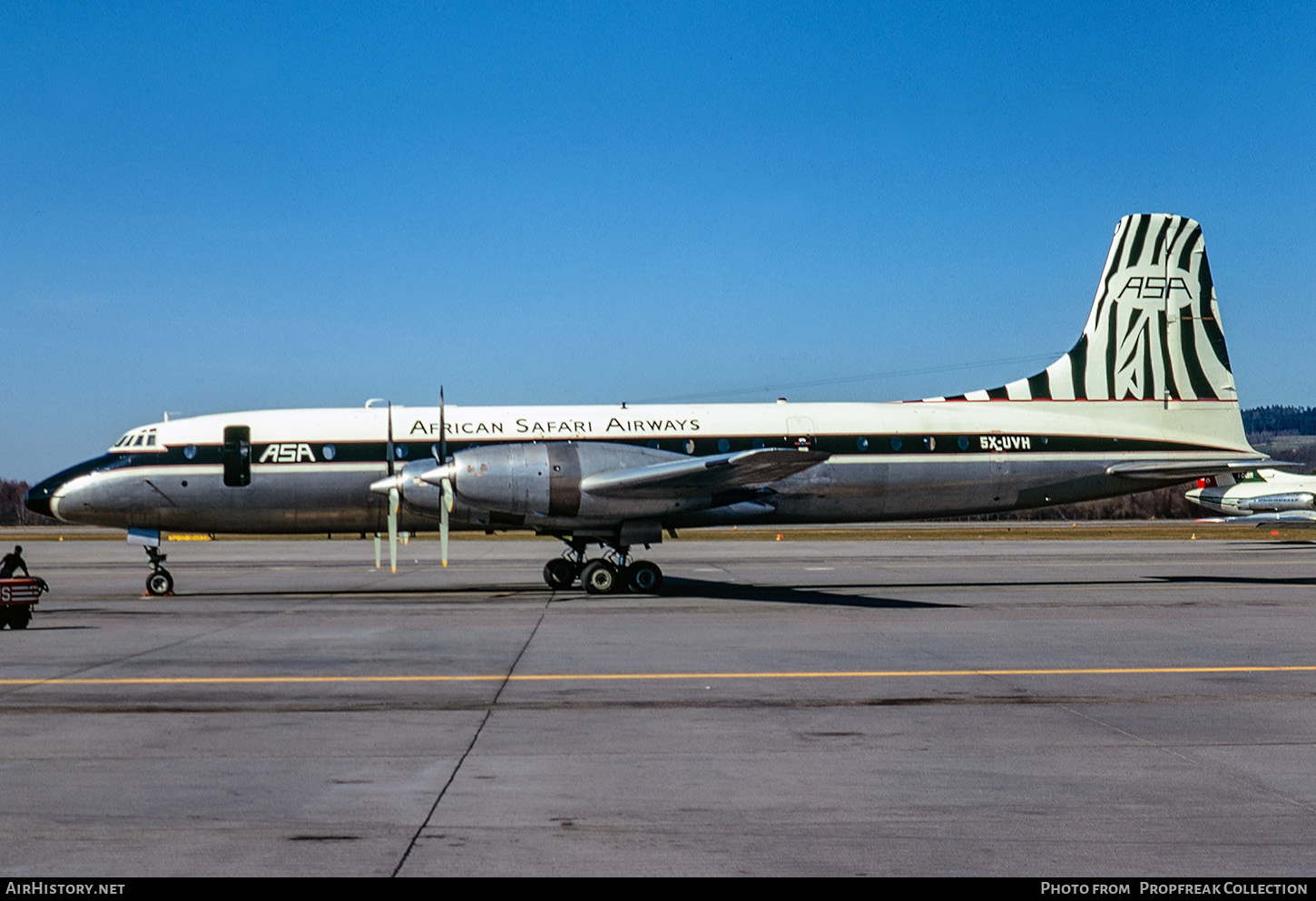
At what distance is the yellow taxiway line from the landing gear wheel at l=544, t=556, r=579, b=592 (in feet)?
40.2

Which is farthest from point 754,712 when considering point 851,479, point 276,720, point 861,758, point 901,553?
point 901,553

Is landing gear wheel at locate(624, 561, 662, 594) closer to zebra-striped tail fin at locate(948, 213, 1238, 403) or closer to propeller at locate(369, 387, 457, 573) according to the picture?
propeller at locate(369, 387, 457, 573)

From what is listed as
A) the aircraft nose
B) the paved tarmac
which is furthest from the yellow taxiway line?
the aircraft nose

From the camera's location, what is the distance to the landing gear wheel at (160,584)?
25469 mm

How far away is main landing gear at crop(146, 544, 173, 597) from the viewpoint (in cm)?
2547

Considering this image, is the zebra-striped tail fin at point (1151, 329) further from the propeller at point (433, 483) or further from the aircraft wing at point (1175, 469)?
the propeller at point (433, 483)

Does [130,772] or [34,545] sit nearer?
[130,772]

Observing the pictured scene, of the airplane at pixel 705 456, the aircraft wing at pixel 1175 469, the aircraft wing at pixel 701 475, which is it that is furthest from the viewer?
the aircraft wing at pixel 1175 469

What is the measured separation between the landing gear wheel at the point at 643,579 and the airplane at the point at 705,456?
0.05 metres

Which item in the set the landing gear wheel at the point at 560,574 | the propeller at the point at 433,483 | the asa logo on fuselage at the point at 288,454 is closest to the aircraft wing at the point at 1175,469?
the landing gear wheel at the point at 560,574

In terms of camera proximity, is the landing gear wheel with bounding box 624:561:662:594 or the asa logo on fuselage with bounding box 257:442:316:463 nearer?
the landing gear wheel with bounding box 624:561:662:594

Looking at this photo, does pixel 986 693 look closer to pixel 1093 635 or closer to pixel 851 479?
pixel 1093 635

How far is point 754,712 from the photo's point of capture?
36.8ft

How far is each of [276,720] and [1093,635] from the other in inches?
493
